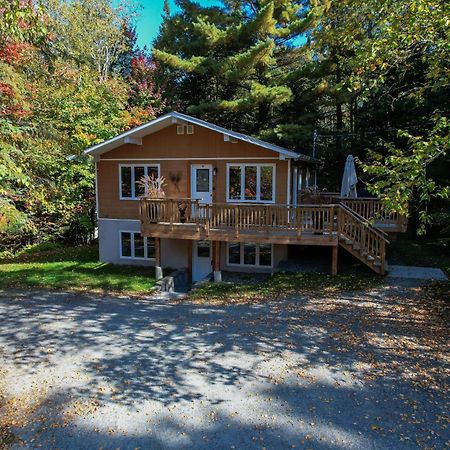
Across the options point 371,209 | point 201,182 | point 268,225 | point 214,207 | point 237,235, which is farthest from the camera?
point 201,182

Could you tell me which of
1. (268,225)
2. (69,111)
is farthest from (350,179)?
(69,111)

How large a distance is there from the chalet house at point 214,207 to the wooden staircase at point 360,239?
0.03 m

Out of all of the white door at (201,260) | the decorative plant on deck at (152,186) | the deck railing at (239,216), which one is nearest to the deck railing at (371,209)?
the deck railing at (239,216)

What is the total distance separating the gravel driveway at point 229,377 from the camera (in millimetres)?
4430

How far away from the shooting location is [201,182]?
14.2 meters

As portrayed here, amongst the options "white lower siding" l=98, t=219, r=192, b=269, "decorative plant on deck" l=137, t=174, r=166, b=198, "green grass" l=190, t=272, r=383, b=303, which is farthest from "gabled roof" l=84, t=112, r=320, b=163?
"green grass" l=190, t=272, r=383, b=303

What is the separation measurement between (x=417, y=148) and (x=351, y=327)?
149 inches

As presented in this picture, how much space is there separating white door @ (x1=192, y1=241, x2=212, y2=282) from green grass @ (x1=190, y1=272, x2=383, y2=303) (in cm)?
216

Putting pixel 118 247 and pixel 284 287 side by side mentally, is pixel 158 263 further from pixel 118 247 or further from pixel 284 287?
pixel 284 287

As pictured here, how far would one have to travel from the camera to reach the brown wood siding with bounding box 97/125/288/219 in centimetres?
1324

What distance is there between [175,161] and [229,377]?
32.3 feet

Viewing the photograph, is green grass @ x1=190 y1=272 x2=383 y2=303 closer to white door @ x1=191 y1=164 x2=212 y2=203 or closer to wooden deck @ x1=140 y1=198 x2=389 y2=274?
wooden deck @ x1=140 y1=198 x2=389 y2=274

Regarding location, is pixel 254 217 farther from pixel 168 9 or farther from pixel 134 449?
→ pixel 168 9

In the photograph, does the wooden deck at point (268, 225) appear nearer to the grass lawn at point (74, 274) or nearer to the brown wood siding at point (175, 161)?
the brown wood siding at point (175, 161)
